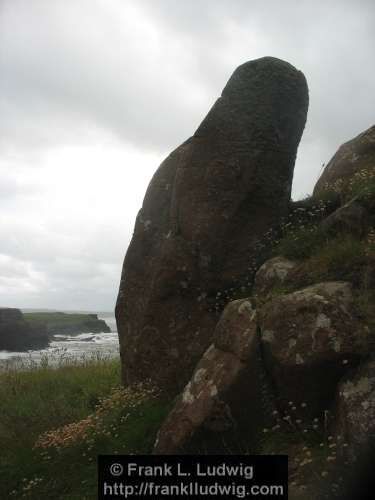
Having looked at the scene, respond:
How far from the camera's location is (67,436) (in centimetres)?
809

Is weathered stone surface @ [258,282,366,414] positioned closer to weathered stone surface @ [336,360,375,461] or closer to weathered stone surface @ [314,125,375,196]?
weathered stone surface @ [336,360,375,461]

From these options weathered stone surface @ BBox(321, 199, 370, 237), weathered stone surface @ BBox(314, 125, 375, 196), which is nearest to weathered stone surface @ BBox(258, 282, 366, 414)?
weathered stone surface @ BBox(321, 199, 370, 237)

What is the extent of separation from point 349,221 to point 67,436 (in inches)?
225

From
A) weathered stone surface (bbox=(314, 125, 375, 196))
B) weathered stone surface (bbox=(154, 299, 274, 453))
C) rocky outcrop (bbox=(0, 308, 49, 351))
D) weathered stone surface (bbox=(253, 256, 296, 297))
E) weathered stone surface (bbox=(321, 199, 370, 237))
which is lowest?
rocky outcrop (bbox=(0, 308, 49, 351))

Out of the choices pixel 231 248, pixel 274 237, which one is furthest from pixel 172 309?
pixel 274 237

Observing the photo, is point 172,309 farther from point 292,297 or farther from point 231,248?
point 292,297

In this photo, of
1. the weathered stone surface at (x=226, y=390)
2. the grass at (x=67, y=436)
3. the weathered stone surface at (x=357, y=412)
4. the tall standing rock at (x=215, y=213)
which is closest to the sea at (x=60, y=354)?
the grass at (x=67, y=436)

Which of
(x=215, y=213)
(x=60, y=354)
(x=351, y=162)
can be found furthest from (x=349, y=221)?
(x=60, y=354)

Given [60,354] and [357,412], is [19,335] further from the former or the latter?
[357,412]

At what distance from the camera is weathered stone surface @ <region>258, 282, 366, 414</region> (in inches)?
Answer: 209

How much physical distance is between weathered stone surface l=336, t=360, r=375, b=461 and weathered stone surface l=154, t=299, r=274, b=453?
1.05 m

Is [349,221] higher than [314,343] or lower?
higher

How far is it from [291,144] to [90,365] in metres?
8.89

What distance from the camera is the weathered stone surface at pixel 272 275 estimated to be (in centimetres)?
717
